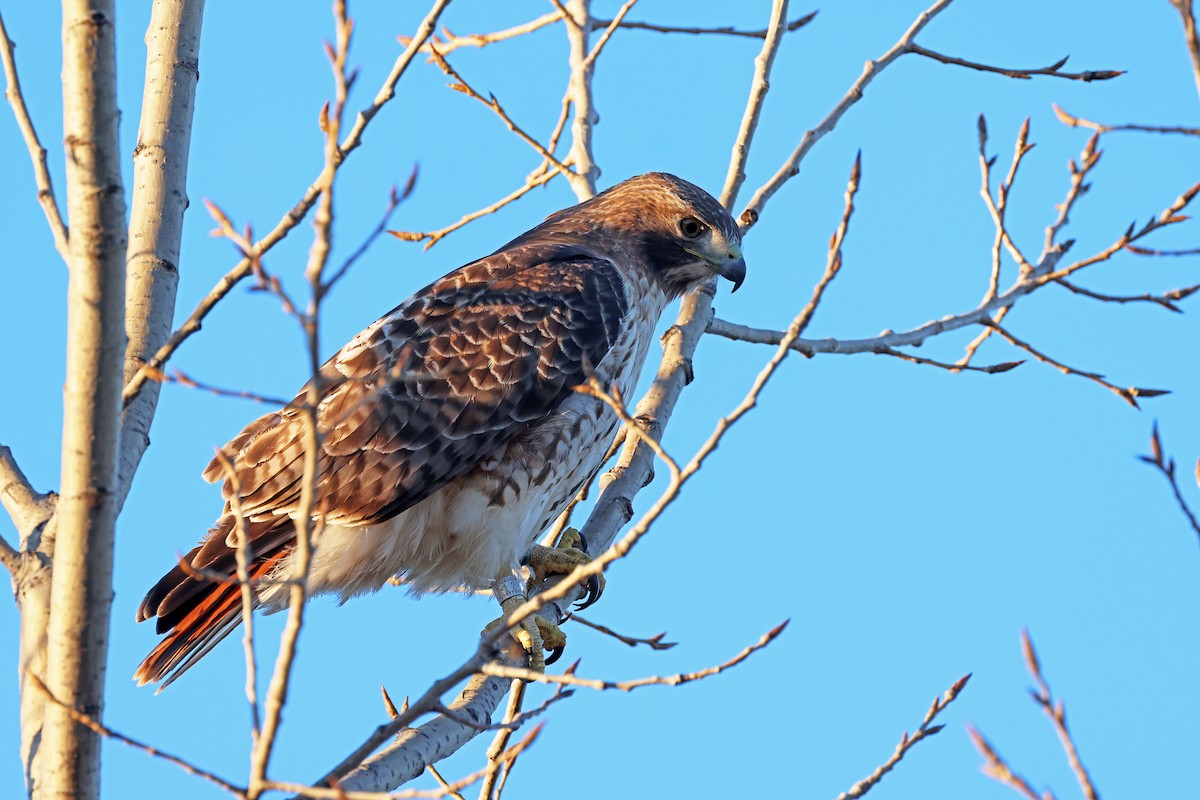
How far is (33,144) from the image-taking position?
3.65 m

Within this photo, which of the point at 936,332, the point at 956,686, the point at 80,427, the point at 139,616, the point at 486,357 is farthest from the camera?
the point at 486,357

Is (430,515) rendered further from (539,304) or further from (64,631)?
(64,631)

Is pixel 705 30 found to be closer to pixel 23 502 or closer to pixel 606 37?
pixel 606 37

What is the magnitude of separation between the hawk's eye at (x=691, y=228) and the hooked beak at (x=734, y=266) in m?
0.19

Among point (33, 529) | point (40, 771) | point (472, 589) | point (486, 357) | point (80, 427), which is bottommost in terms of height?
point (40, 771)

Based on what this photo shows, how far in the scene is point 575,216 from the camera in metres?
6.49

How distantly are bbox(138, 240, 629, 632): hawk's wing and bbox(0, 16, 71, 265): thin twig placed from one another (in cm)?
131

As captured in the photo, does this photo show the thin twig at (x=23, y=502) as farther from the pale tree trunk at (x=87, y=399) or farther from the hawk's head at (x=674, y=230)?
the hawk's head at (x=674, y=230)

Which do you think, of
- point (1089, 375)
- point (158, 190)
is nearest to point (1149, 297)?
point (1089, 375)

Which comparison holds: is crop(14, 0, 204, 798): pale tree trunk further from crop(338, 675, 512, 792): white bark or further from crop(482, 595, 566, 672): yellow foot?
crop(482, 595, 566, 672): yellow foot

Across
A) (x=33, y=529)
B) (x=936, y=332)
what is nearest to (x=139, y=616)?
(x=33, y=529)

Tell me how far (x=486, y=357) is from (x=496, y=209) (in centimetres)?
115

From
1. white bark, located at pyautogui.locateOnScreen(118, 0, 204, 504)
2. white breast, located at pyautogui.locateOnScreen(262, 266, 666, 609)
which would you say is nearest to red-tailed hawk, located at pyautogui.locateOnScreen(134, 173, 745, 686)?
white breast, located at pyautogui.locateOnScreen(262, 266, 666, 609)

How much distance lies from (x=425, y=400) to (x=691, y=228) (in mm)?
1678
